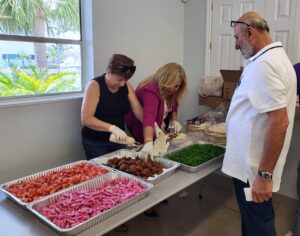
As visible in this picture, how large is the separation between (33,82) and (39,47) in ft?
0.89

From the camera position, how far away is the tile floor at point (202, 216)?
2375 millimetres

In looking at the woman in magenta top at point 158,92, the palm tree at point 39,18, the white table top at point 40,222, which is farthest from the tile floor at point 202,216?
the palm tree at point 39,18

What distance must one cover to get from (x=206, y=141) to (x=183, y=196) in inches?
31.6

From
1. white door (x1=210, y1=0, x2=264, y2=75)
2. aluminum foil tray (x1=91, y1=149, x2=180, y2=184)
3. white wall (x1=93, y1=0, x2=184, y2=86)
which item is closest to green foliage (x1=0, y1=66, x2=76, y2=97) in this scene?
white wall (x1=93, y1=0, x2=184, y2=86)

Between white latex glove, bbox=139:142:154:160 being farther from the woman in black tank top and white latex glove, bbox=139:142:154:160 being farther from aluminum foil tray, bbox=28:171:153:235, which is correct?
aluminum foil tray, bbox=28:171:153:235

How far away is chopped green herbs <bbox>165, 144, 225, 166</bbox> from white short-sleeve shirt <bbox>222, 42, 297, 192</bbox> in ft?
0.91

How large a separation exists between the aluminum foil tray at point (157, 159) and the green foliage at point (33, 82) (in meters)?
0.77

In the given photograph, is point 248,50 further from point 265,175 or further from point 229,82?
point 229,82

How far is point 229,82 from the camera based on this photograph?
2736mm

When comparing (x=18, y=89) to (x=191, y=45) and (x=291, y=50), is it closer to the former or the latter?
(x=191, y=45)

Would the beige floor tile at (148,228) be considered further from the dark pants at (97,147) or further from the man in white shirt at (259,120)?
the man in white shirt at (259,120)

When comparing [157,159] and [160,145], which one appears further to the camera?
[160,145]

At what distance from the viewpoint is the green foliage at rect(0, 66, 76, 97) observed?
2054 millimetres

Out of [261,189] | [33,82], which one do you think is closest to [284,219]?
[261,189]
